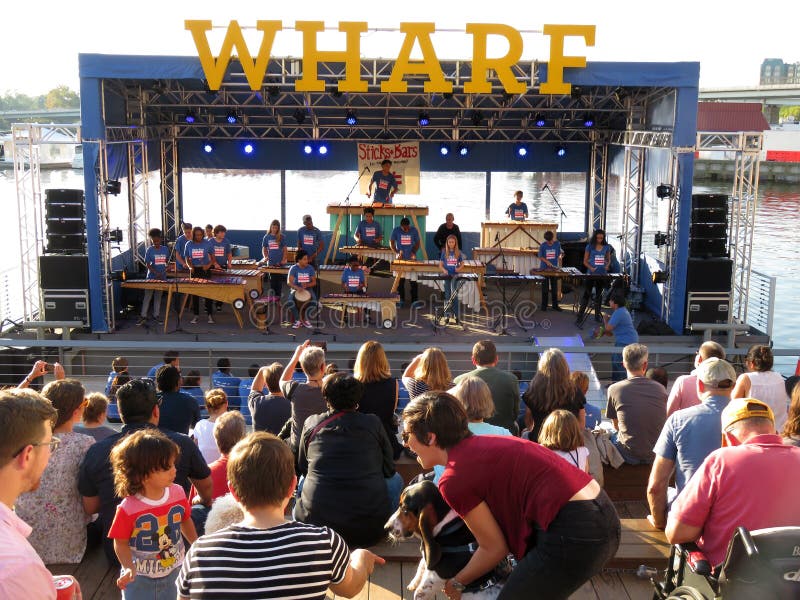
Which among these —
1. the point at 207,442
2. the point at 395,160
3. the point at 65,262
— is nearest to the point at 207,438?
the point at 207,442

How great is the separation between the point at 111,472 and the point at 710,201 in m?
12.0

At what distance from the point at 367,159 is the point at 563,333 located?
7.46m

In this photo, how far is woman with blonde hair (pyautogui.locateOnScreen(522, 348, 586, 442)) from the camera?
558cm

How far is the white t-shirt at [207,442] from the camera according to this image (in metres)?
5.46

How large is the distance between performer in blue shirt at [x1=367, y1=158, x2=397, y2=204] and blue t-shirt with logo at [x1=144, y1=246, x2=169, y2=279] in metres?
5.32

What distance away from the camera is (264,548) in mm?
2717

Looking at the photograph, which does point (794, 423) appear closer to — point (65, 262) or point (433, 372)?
point (433, 372)

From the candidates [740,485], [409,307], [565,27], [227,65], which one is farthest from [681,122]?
[740,485]

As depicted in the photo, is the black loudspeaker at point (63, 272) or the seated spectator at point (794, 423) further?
the black loudspeaker at point (63, 272)

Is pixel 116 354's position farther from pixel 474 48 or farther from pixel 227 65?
pixel 474 48

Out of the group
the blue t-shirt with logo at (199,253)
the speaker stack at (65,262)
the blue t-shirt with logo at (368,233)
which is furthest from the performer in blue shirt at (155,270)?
the blue t-shirt with logo at (368,233)

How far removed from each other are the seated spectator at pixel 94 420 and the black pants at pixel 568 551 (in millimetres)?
2643

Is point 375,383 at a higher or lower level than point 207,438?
higher

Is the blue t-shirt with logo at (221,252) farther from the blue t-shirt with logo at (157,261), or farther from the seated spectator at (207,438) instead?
the seated spectator at (207,438)
